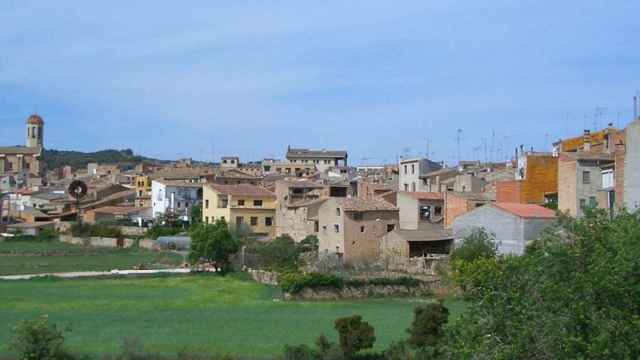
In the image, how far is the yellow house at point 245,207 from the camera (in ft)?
228

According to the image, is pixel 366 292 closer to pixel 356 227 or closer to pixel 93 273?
pixel 356 227

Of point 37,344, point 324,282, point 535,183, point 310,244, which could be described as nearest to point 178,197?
point 310,244

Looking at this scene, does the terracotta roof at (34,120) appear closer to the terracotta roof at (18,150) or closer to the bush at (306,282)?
the terracotta roof at (18,150)

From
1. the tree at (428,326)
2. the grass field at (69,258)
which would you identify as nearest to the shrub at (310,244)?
the grass field at (69,258)

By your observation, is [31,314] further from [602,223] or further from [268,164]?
[268,164]

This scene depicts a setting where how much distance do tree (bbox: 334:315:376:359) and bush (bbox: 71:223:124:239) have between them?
5297 centimetres

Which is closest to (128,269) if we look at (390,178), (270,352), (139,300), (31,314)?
(139,300)

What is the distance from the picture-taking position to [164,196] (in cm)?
8638

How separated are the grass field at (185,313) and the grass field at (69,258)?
7656 millimetres

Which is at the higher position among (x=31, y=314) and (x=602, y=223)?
(x=602, y=223)

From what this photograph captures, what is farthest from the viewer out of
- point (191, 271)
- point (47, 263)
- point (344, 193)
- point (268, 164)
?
point (268, 164)

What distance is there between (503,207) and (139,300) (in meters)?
18.2

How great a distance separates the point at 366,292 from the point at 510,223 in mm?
8450

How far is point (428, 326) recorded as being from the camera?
79.9 ft
